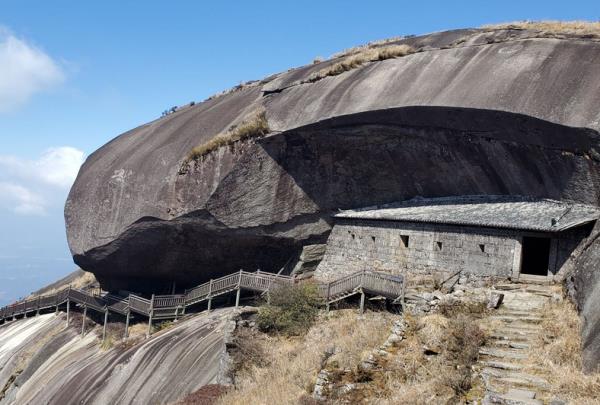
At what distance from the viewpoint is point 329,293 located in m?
23.7

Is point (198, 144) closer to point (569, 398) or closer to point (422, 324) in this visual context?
point (422, 324)

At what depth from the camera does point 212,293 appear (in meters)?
27.9

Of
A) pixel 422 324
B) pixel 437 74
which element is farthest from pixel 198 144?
pixel 422 324

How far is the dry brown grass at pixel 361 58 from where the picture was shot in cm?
2616

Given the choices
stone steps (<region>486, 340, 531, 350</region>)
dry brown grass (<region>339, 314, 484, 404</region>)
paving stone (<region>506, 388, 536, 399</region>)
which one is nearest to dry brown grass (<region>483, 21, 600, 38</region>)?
dry brown grass (<region>339, 314, 484, 404</region>)

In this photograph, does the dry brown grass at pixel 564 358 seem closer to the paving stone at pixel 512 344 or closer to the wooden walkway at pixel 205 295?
the paving stone at pixel 512 344

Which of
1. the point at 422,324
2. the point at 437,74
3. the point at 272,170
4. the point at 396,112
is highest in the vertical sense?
the point at 437,74

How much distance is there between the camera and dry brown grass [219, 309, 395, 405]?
54.4ft

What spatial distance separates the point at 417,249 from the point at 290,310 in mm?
5436

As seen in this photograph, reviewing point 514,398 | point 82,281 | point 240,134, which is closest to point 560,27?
point 240,134

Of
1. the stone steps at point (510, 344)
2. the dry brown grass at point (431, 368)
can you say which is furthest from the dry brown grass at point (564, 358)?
the dry brown grass at point (431, 368)

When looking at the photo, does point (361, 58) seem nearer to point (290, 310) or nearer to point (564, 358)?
point (290, 310)

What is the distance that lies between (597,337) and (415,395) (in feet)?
13.4

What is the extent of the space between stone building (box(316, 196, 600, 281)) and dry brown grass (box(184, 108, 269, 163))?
5.14 metres
